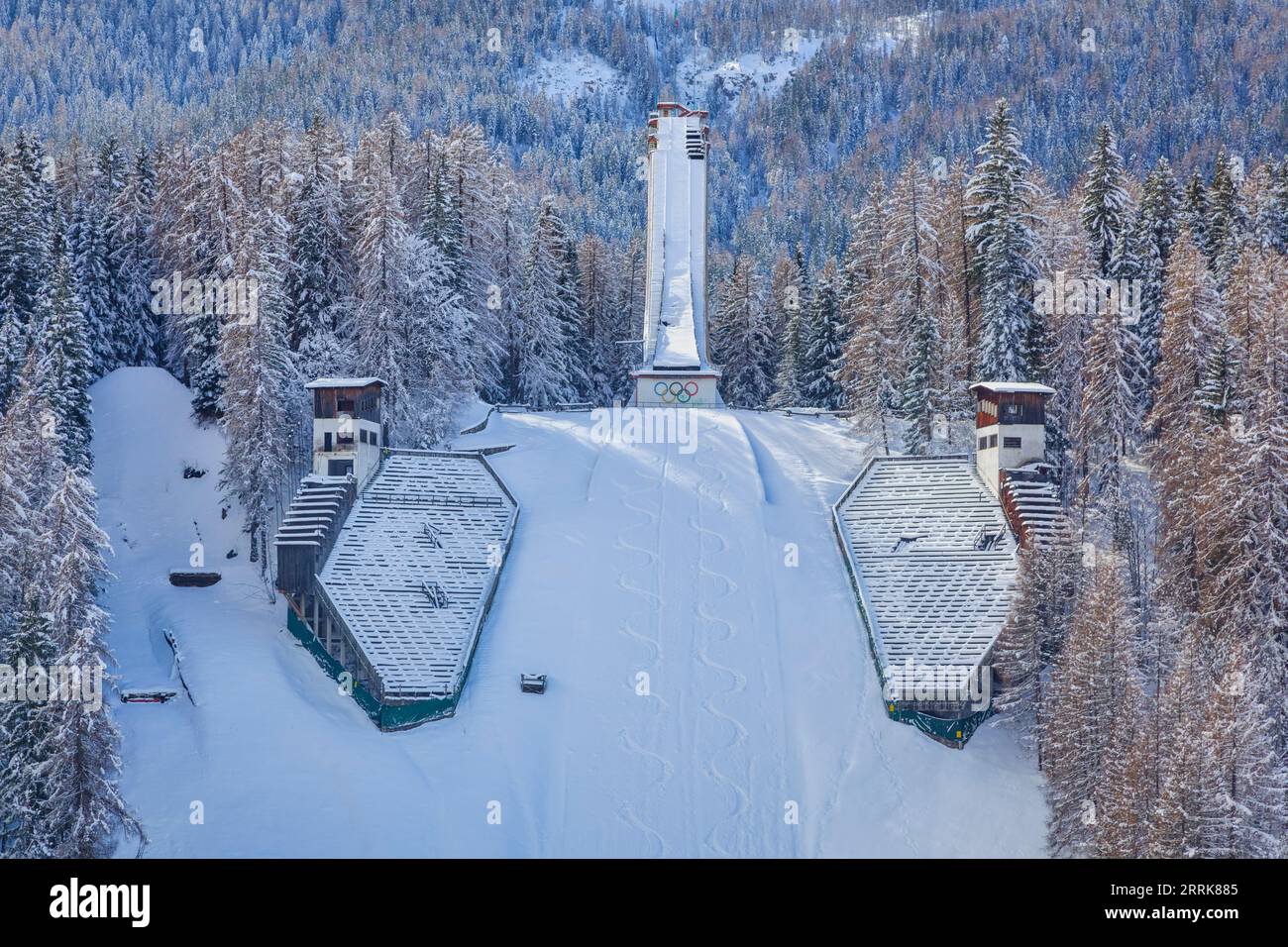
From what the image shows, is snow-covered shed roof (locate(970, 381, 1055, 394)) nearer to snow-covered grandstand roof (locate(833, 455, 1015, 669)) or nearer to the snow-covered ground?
snow-covered grandstand roof (locate(833, 455, 1015, 669))

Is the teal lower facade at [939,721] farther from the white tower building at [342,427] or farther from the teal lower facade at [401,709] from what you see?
the white tower building at [342,427]

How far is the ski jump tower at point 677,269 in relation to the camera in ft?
186

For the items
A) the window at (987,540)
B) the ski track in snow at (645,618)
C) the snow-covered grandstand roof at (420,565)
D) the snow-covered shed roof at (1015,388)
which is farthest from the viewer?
the snow-covered shed roof at (1015,388)

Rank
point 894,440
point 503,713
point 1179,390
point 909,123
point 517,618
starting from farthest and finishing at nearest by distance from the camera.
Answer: point 909,123 → point 894,440 → point 1179,390 → point 517,618 → point 503,713

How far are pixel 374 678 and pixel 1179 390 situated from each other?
2407cm

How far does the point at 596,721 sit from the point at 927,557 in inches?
448

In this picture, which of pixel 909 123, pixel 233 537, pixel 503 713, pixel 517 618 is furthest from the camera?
pixel 909 123

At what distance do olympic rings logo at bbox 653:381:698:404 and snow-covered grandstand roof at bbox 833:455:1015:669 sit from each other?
12967 millimetres

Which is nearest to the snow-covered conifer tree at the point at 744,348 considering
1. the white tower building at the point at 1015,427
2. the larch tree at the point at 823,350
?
the larch tree at the point at 823,350

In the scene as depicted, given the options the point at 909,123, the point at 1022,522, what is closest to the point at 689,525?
the point at 1022,522

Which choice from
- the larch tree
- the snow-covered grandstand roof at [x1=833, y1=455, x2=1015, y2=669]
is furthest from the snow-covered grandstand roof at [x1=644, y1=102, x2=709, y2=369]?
the snow-covered grandstand roof at [x1=833, y1=455, x2=1015, y2=669]

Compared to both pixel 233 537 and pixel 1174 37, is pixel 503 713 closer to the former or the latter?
pixel 233 537

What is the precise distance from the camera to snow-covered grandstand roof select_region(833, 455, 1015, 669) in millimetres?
36406

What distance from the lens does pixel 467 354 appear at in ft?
173
